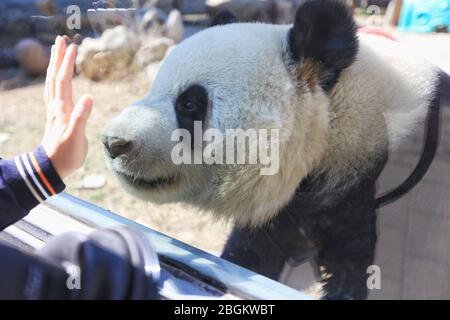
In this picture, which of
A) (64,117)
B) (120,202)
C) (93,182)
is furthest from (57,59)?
(93,182)

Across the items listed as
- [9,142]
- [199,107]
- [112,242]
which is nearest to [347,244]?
[199,107]

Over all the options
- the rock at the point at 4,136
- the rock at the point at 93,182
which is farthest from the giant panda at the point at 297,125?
the rock at the point at 4,136

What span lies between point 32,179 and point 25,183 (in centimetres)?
2

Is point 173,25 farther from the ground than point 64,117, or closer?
closer

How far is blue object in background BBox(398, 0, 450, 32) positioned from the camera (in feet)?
4.85

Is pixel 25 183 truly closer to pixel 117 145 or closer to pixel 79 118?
pixel 79 118

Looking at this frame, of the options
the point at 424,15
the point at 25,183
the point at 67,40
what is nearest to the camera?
the point at 25,183

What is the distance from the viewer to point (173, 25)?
342 centimetres

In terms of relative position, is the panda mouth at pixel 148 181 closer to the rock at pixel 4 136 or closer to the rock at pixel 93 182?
the rock at pixel 93 182

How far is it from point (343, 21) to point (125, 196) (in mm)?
910

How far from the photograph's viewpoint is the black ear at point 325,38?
126 cm

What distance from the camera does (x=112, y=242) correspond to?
36.8 inches

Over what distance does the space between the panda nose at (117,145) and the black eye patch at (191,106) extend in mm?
154
